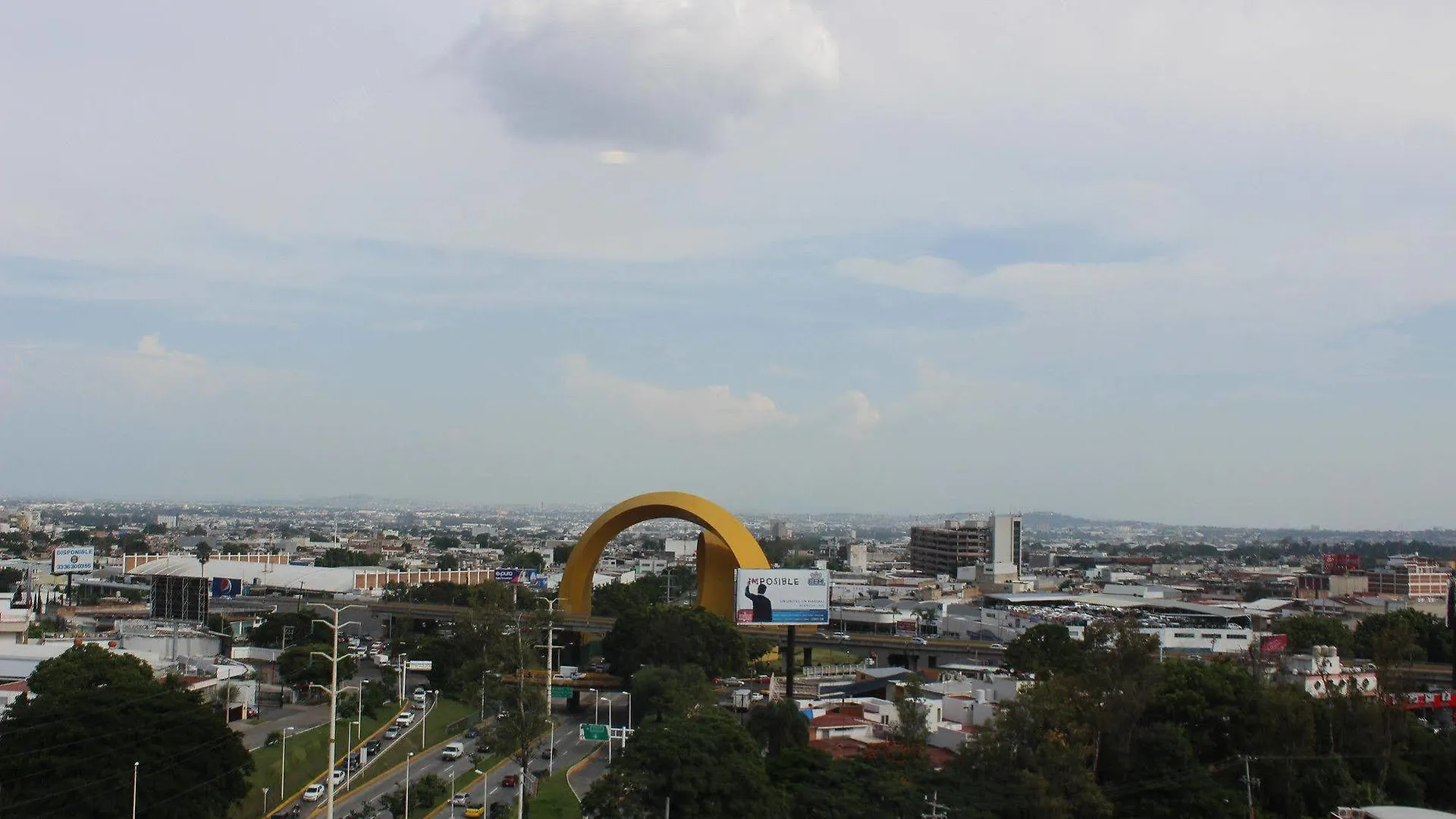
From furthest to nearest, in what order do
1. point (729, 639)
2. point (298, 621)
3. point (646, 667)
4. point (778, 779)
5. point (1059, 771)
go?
point (298, 621), point (729, 639), point (646, 667), point (778, 779), point (1059, 771)

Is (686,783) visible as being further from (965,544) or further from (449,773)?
(965,544)

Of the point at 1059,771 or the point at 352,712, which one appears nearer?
the point at 1059,771

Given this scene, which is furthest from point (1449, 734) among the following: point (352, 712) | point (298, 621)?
point (298, 621)

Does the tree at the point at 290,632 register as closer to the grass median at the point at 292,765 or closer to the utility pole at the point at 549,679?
the grass median at the point at 292,765

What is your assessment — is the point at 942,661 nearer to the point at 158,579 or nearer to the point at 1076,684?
the point at 1076,684

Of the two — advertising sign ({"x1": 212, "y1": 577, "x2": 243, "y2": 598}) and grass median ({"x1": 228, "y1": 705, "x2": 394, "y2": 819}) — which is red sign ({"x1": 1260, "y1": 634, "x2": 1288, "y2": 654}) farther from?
advertising sign ({"x1": 212, "y1": 577, "x2": 243, "y2": 598})

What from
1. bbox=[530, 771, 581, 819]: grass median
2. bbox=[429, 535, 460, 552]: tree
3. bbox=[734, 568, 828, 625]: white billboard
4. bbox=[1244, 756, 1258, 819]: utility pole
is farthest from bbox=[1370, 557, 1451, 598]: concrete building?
bbox=[429, 535, 460, 552]: tree

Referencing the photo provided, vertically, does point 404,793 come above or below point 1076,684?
below

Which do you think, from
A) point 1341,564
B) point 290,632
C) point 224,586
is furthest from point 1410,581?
point 224,586
